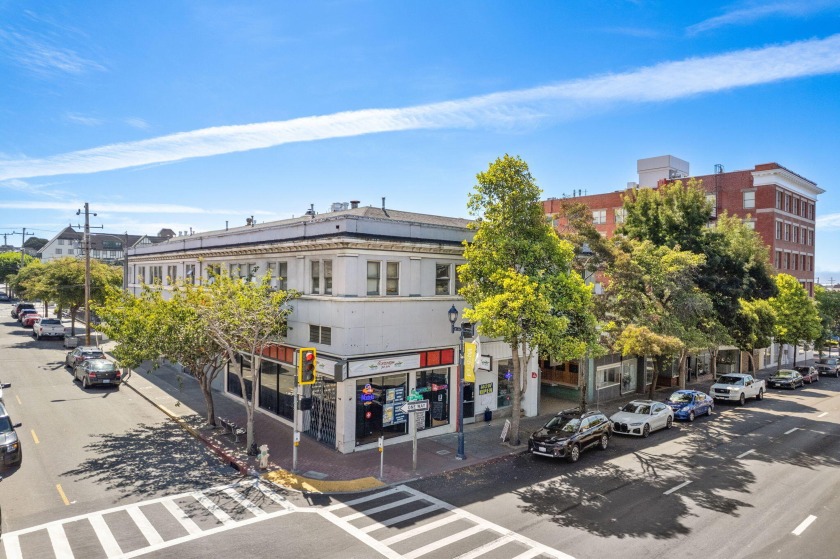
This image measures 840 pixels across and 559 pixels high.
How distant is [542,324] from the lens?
19.8 m

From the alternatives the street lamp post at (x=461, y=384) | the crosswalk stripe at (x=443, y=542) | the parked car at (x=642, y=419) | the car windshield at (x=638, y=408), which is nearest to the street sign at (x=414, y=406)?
the street lamp post at (x=461, y=384)

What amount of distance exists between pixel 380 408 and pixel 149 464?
8564 mm

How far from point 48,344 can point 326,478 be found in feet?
142

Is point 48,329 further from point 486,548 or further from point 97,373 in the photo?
point 486,548

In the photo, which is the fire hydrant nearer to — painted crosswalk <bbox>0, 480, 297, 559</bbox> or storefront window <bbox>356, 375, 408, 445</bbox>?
painted crosswalk <bbox>0, 480, 297, 559</bbox>

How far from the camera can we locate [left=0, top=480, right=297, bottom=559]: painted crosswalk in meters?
12.3

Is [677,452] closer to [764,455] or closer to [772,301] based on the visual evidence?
[764,455]

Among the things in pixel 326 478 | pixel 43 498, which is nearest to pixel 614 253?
pixel 326 478

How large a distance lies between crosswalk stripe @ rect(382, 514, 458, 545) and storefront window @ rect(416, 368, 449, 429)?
8.26 meters

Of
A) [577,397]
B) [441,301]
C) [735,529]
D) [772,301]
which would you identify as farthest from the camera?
[772,301]

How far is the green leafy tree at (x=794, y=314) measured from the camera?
152 ft

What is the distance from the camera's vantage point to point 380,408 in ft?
71.2

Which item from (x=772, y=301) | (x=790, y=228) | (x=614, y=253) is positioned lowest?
(x=772, y=301)

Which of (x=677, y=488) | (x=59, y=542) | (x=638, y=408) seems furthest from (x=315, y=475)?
(x=638, y=408)
